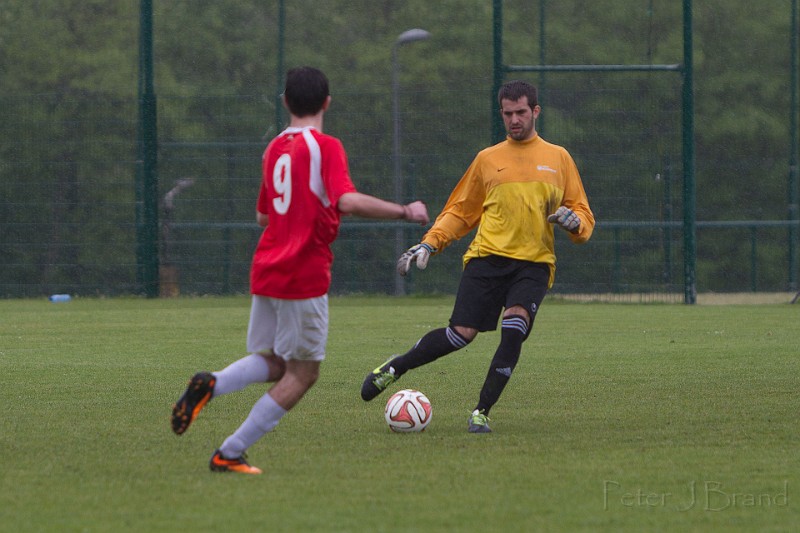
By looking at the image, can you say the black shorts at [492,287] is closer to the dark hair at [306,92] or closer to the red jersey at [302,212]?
the red jersey at [302,212]

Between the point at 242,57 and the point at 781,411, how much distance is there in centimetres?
1581

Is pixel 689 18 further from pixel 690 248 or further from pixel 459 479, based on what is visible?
pixel 459 479

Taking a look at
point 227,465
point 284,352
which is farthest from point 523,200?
point 227,465

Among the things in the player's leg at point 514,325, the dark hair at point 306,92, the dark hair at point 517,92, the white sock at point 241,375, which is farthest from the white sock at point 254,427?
the dark hair at point 517,92

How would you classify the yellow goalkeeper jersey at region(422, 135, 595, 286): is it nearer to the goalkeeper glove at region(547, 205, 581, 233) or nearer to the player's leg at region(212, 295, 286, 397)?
the goalkeeper glove at region(547, 205, 581, 233)

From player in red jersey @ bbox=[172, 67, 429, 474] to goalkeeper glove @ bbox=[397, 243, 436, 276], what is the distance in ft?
4.21

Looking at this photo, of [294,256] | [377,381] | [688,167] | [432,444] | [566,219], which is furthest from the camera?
[688,167]

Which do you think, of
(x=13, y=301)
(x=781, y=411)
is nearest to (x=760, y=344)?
(x=781, y=411)

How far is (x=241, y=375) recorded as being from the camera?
564 cm

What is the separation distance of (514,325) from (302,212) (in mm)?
1968

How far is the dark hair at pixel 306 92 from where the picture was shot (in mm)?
5562

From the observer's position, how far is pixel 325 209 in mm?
5555

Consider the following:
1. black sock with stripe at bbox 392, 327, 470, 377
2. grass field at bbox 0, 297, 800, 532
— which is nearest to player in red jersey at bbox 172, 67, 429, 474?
grass field at bbox 0, 297, 800, 532

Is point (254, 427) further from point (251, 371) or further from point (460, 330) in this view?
point (460, 330)
